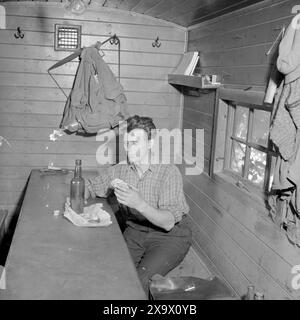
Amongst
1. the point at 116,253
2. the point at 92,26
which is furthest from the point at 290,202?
the point at 92,26

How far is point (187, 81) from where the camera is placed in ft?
12.2

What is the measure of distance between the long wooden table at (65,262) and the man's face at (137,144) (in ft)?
1.59

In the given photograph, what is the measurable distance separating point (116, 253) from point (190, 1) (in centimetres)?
210

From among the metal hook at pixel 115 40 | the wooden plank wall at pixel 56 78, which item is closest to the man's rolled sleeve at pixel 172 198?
the wooden plank wall at pixel 56 78

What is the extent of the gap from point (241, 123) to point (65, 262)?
1.95 meters

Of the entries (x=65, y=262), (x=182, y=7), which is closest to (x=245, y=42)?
(x=182, y=7)

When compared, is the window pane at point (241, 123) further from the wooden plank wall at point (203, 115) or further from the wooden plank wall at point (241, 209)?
the wooden plank wall at point (203, 115)

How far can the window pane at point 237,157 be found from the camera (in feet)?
10.8

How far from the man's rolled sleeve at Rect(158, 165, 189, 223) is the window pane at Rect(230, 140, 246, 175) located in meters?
0.71

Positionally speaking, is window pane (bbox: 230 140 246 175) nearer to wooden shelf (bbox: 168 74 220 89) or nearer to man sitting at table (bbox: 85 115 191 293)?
wooden shelf (bbox: 168 74 220 89)

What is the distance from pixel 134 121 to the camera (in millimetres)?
2785

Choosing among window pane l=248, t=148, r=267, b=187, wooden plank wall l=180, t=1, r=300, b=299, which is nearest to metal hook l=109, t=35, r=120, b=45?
wooden plank wall l=180, t=1, r=300, b=299

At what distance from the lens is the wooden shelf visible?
10.9ft
